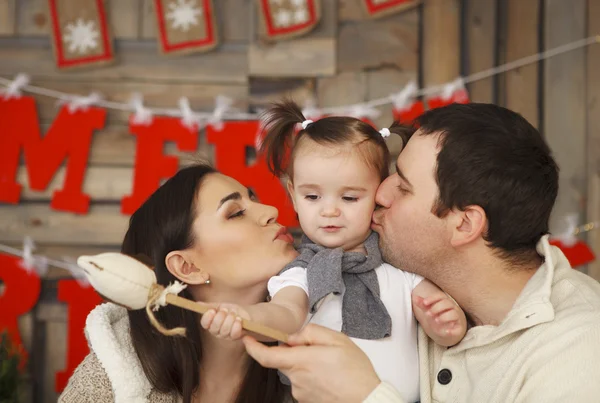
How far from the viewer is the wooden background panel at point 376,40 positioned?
352 cm

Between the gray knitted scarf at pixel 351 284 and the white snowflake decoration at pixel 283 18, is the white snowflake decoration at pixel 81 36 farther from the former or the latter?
the gray knitted scarf at pixel 351 284

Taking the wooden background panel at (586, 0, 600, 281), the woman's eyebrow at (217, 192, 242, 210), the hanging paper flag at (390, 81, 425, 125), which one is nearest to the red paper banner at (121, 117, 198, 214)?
the hanging paper flag at (390, 81, 425, 125)

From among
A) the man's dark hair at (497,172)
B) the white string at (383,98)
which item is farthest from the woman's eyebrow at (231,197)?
the white string at (383,98)

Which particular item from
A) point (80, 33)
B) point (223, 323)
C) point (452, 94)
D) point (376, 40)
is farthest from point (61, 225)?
point (223, 323)

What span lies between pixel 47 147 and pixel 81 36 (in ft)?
1.82

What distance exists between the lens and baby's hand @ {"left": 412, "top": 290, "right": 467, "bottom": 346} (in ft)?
6.52

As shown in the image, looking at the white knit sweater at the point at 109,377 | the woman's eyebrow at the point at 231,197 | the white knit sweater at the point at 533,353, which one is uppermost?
the woman's eyebrow at the point at 231,197

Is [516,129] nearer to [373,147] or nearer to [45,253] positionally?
[373,147]

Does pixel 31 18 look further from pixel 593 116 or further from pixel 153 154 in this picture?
pixel 593 116

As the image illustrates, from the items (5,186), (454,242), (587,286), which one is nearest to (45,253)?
(5,186)

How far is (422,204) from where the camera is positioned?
202 cm

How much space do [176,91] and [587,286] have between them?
7.21 feet

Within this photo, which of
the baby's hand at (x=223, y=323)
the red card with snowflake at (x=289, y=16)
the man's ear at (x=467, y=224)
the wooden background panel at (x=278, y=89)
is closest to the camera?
the baby's hand at (x=223, y=323)

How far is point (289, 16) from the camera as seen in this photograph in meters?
3.45
